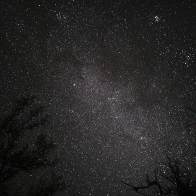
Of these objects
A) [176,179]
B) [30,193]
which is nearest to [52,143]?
[30,193]

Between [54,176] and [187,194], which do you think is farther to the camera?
[54,176]

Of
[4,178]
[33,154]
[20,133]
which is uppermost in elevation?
[20,133]

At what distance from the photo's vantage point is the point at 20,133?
7832 mm

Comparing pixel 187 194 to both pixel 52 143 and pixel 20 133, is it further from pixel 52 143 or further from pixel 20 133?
pixel 20 133

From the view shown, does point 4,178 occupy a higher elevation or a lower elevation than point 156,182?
lower

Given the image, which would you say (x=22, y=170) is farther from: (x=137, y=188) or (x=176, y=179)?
(x=176, y=179)

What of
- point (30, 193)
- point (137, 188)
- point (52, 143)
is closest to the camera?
point (137, 188)

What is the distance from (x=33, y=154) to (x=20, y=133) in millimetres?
800

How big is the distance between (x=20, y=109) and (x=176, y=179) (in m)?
5.19

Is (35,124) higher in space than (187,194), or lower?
higher

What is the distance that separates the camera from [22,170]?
731 cm

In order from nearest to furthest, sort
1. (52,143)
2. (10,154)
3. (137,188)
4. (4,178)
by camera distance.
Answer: (137,188) < (4,178) < (10,154) < (52,143)

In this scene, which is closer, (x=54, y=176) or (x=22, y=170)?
(x=22, y=170)

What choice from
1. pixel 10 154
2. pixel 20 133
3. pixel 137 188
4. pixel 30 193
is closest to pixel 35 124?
pixel 20 133
